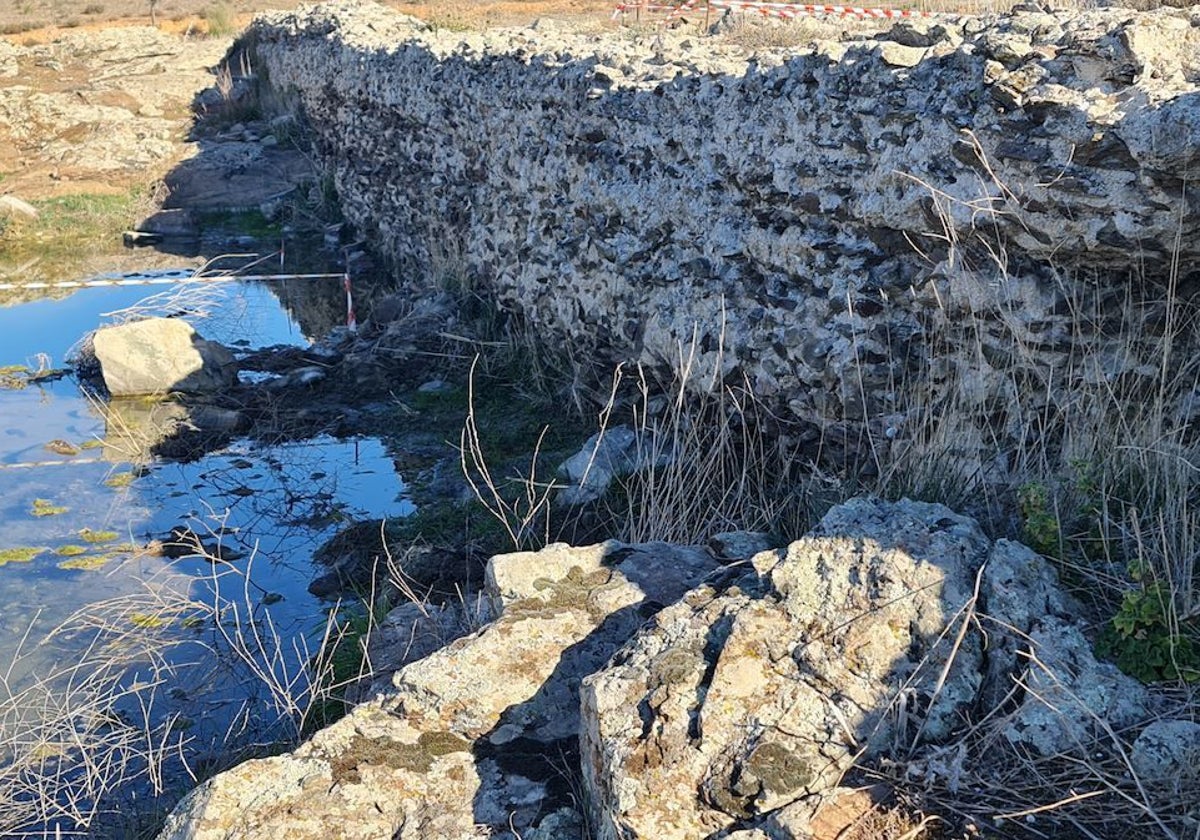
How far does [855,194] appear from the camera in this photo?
17.2ft

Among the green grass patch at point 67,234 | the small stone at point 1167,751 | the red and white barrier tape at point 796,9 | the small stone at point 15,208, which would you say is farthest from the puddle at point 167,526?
the red and white barrier tape at point 796,9

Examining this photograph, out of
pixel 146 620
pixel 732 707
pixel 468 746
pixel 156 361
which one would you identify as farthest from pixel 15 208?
pixel 732 707

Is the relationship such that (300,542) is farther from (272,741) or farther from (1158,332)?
(1158,332)

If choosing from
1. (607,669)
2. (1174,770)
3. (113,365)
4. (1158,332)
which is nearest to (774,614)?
(607,669)

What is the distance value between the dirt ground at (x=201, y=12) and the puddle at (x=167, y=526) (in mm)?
8540

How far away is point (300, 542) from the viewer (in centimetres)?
674

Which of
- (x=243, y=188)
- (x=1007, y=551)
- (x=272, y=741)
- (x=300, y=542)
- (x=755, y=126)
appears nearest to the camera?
(x=1007, y=551)

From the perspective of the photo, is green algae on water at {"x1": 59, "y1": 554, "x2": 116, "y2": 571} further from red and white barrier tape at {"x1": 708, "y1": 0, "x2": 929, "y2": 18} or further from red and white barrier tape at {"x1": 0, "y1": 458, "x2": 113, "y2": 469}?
red and white barrier tape at {"x1": 708, "y1": 0, "x2": 929, "y2": 18}

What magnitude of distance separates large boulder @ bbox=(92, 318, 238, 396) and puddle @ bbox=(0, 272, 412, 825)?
39cm

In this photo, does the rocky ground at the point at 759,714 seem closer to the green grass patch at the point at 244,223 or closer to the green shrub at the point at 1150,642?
the green shrub at the point at 1150,642

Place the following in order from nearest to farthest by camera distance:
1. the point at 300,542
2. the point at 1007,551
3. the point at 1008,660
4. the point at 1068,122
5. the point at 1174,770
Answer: the point at 1174,770 → the point at 1008,660 → the point at 1007,551 → the point at 1068,122 → the point at 300,542

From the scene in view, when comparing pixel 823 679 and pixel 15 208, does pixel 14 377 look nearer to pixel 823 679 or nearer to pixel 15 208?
pixel 15 208

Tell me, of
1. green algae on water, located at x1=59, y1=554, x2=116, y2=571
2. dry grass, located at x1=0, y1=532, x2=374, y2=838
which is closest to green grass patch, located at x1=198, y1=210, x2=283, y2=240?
green algae on water, located at x1=59, y1=554, x2=116, y2=571

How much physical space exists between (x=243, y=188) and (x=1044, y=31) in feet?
42.9
